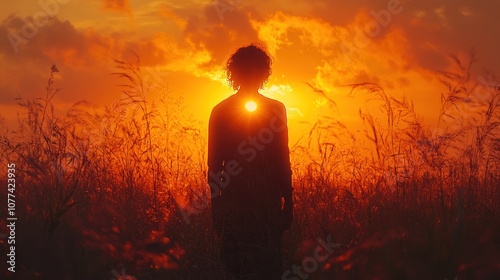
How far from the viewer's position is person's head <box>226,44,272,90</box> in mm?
3223

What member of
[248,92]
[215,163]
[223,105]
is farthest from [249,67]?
[215,163]

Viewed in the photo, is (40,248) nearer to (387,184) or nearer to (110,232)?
(110,232)

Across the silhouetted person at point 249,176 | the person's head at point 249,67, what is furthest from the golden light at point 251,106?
the person's head at point 249,67

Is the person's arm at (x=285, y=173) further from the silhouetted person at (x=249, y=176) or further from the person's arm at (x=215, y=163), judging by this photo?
the person's arm at (x=215, y=163)

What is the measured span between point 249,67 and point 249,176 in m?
0.61

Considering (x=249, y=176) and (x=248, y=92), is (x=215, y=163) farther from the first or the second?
(x=248, y=92)

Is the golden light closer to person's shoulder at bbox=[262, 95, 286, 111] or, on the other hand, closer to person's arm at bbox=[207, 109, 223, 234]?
person's shoulder at bbox=[262, 95, 286, 111]

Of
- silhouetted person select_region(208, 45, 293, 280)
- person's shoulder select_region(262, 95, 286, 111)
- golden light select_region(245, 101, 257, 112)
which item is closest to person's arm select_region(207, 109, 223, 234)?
silhouetted person select_region(208, 45, 293, 280)

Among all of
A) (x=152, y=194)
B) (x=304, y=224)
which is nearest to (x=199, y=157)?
(x=152, y=194)

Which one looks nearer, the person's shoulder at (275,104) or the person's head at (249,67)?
the person's shoulder at (275,104)

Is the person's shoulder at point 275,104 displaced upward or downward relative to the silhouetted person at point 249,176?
upward

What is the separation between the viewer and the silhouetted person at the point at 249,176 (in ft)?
10.1

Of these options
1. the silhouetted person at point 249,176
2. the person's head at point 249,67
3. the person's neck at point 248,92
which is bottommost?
the silhouetted person at point 249,176

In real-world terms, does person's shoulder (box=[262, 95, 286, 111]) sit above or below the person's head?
below
